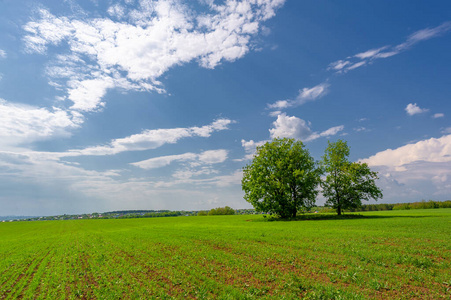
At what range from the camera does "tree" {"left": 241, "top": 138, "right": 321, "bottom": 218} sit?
61344 millimetres

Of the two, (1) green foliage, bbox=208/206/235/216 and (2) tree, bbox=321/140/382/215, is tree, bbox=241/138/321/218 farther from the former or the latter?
(1) green foliage, bbox=208/206/235/216

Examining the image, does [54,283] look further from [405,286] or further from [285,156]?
[285,156]

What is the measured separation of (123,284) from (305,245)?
670 inches

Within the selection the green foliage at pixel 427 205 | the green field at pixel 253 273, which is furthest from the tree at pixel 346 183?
the green foliage at pixel 427 205

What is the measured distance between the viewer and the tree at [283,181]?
201ft

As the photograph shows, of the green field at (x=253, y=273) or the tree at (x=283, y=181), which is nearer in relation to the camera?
the green field at (x=253, y=273)

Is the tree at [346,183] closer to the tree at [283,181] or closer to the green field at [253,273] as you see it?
the tree at [283,181]

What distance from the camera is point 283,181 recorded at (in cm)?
6222

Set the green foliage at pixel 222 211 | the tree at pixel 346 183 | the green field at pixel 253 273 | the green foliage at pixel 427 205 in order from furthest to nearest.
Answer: the green foliage at pixel 222 211 < the green foliage at pixel 427 205 < the tree at pixel 346 183 < the green field at pixel 253 273

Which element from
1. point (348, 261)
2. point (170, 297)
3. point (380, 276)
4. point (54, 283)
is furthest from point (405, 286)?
point (54, 283)

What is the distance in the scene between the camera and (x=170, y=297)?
12.7 meters

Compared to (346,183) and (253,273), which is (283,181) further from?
(253,273)

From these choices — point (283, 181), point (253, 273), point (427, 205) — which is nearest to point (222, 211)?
point (283, 181)

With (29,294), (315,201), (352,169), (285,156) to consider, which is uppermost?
(285,156)
